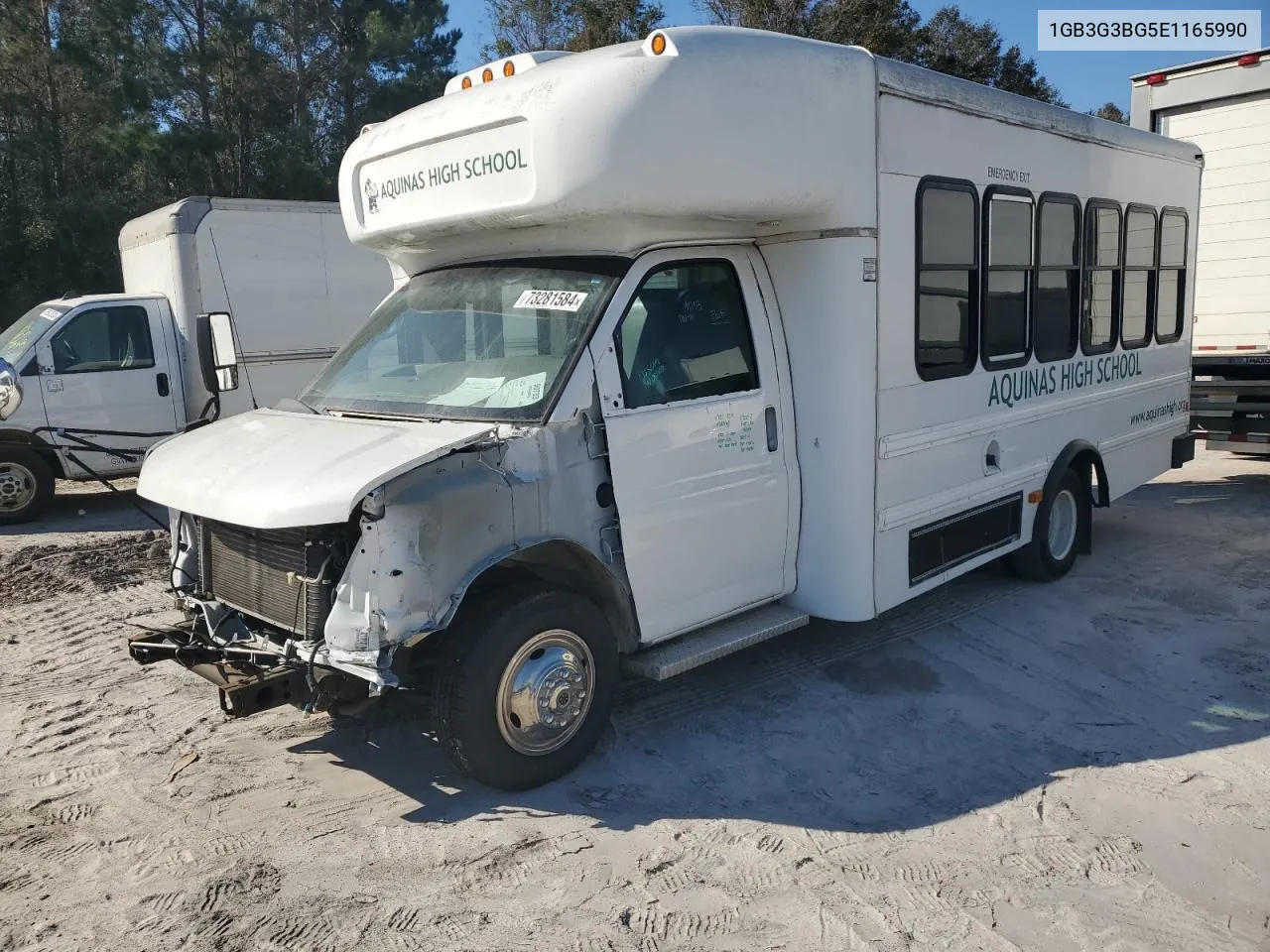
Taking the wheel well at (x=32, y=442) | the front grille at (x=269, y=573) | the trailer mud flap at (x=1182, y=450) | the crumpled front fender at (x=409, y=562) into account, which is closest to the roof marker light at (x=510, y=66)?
the crumpled front fender at (x=409, y=562)

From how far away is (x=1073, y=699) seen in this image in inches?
201

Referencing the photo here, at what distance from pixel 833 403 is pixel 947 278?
1174 mm

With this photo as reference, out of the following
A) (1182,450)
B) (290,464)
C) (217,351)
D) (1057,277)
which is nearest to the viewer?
(290,464)

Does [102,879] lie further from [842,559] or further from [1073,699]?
[1073,699]

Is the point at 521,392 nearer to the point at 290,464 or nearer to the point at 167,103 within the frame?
the point at 290,464

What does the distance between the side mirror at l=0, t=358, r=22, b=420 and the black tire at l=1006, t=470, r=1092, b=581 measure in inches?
346

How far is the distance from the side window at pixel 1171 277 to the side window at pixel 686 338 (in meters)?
4.58

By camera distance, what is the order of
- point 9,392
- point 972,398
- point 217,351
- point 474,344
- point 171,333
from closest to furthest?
point 474,344 < point 217,351 < point 972,398 < point 9,392 < point 171,333

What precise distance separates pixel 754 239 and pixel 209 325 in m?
2.79

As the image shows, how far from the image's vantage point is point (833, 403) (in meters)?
4.95

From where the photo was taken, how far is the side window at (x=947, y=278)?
210 inches

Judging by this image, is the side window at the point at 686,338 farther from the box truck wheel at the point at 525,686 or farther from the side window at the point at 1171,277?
the side window at the point at 1171,277

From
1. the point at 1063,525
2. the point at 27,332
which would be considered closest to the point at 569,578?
the point at 1063,525

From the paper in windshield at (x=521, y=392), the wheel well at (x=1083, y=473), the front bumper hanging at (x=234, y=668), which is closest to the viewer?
the front bumper hanging at (x=234, y=668)
